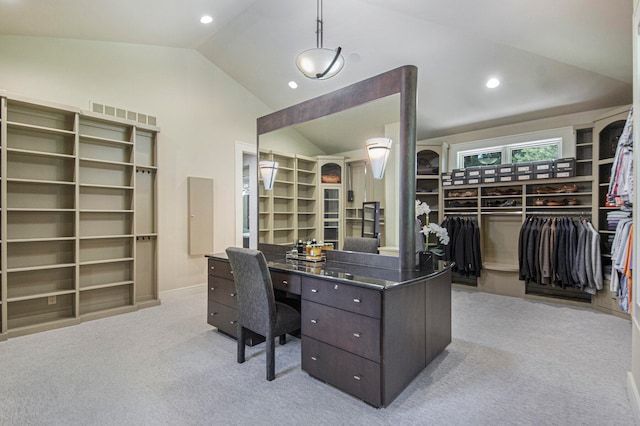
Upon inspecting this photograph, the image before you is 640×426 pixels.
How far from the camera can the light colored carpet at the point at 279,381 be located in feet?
6.10

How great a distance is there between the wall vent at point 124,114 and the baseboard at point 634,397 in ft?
17.6

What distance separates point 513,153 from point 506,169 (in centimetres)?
46

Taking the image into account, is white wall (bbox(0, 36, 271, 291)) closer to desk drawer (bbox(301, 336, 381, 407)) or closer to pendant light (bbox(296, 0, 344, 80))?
pendant light (bbox(296, 0, 344, 80))

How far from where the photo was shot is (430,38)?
350 cm

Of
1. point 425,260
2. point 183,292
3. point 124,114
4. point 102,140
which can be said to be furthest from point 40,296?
point 425,260

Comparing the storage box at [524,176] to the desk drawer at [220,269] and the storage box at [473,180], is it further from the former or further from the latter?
the desk drawer at [220,269]

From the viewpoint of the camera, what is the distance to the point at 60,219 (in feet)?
11.5

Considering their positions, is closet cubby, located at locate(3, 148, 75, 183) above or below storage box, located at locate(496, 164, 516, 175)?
below

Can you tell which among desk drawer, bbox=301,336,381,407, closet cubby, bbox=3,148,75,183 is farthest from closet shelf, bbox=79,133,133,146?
desk drawer, bbox=301,336,381,407

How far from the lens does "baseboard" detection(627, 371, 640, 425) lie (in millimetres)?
1806

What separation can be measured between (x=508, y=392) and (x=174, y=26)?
500cm

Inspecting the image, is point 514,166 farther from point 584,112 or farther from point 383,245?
point 383,245

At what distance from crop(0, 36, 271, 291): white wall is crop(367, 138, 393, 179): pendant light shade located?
10.0ft

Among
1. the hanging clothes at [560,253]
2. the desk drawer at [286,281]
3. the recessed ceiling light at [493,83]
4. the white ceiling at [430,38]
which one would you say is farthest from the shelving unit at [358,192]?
the hanging clothes at [560,253]
